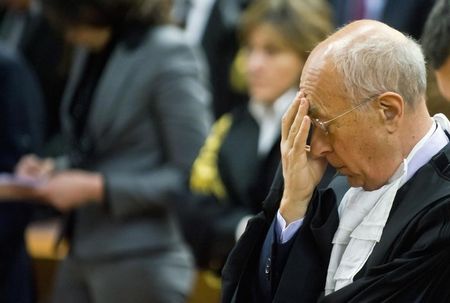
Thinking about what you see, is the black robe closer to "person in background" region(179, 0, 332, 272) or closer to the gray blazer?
the gray blazer

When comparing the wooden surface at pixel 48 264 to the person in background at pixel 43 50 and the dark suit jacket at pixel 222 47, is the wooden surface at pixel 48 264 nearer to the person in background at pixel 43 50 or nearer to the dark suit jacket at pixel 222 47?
the person in background at pixel 43 50

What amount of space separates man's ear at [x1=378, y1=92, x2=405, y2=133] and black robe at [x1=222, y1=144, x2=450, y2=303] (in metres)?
0.11

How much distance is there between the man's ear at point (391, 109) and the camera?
2521 millimetres

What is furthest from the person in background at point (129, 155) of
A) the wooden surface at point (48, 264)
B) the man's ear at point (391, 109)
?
the man's ear at point (391, 109)

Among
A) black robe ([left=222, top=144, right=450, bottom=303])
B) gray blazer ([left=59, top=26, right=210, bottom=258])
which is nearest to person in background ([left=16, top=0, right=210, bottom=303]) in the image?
gray blazer ([left=59, top=26, right=210, bottom=258])

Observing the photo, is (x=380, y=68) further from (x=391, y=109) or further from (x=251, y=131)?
(x=251, y=131)

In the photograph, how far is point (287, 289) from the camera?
104 inches

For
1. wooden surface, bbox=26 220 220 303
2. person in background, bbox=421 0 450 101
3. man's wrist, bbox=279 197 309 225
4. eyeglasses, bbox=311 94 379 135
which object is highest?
eyeglasses, bbox=311 94 379 135

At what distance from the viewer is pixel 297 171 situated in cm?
269

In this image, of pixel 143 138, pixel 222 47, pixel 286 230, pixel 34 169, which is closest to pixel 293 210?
pixel 286 230

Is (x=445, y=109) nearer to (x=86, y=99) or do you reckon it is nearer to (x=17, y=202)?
(x=86, y=99)

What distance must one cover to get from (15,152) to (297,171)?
7.45 ft

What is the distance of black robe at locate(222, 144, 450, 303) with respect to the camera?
2.48 m

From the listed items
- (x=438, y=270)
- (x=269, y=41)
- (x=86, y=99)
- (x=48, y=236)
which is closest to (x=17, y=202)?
(x=86, y=99)
